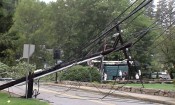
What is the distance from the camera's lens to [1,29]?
73.3 feet

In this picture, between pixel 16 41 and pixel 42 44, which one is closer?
pixel 16 41

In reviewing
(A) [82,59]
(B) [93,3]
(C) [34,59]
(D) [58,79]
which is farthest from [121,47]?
(C) [34,59]

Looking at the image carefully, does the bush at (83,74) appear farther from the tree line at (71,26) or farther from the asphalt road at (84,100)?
the tree line at (71,26)

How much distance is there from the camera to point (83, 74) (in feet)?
116

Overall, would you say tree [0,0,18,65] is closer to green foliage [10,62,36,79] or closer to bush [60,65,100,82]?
bush [60,65,100,82]

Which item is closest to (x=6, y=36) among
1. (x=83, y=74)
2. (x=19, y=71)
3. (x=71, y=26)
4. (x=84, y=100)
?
(x=84, y=100)

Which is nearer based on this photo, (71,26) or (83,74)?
(83,74)

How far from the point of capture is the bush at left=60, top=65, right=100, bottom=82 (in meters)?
34.8

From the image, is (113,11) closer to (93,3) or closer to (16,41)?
(93,3)

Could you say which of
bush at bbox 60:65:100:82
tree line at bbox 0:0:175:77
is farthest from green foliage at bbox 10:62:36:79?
tree line at bbox 0:0:175:77

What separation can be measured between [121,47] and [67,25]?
43.6 m

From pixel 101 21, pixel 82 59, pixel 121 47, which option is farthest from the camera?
pixel 101 21

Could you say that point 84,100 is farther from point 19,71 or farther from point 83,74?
point 19,71

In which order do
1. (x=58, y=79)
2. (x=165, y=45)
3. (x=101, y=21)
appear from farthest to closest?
(x=101, y=21) → (x=165, y=45) → (x=58, y=79)
